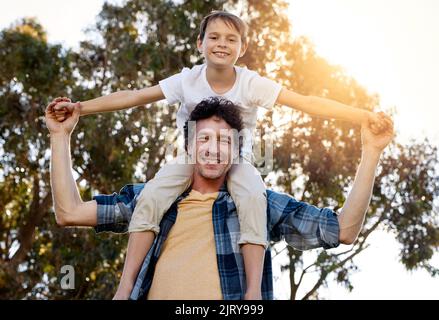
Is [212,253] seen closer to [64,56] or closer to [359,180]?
[359,180]

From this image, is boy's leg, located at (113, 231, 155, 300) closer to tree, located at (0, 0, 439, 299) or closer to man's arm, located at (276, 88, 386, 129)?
man's arm, located at (276, 88, 386, 129)

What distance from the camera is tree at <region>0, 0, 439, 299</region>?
14773mm

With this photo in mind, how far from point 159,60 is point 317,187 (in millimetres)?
4018

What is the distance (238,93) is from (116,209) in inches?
29.3

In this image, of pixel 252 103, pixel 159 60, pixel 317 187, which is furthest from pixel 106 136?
pixel 252 103

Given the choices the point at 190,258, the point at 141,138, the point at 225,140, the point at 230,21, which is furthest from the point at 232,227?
the point at 141,138

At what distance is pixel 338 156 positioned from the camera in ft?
49.4

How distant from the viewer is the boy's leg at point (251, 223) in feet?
9.50

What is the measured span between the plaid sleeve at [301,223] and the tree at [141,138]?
11484 millimetres

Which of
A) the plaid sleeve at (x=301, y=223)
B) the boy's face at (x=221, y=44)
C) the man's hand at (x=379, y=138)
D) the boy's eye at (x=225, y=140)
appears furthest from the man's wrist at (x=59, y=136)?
the man's hand at (x=379, y=138)

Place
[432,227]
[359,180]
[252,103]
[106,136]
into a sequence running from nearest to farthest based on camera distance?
[359,180]
[252,103]
[106,136]
[432,227]

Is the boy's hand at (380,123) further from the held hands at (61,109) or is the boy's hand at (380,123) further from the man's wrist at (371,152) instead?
the held hands at (61,109)

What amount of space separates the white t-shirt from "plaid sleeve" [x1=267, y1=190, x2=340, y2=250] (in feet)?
1.11

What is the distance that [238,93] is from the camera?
11.0ft
